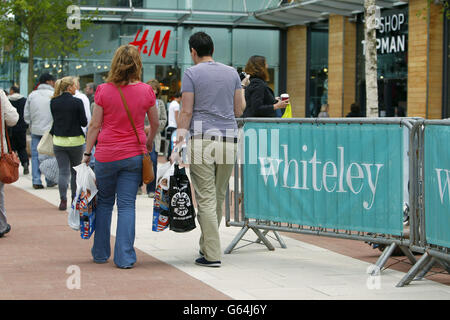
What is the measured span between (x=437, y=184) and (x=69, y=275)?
10.00 feet

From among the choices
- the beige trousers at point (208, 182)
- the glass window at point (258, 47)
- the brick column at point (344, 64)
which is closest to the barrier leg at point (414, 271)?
the beige trousers at point (208, 182)

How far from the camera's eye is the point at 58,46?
991 inches

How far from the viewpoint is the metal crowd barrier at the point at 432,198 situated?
20.4ft

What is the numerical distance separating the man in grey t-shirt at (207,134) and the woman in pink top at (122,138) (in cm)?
37

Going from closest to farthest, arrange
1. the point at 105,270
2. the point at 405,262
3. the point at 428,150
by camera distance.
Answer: the point at 428,150 < the point at 105,270 < the point at 405,262

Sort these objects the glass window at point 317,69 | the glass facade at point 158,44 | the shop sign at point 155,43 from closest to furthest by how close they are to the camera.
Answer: the glass window at point 317,69
the glass facade at point 158,44
the shop sign at point 155,43

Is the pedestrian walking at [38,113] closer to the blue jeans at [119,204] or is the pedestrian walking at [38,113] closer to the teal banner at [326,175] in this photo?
the teal banner at [326,175]

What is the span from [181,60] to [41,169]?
1734 centimetres

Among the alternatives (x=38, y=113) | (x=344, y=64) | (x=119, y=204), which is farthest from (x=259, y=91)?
(x=344, y=64)

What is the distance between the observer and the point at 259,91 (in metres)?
8.97

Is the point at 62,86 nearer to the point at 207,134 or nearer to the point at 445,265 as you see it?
the point at 207,134
